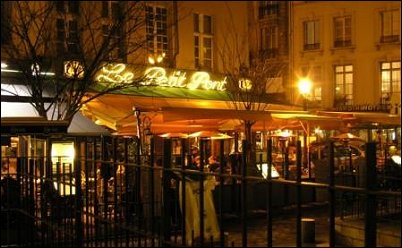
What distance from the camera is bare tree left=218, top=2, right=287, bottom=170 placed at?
24427mm

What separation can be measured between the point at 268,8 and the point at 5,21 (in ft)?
91.4

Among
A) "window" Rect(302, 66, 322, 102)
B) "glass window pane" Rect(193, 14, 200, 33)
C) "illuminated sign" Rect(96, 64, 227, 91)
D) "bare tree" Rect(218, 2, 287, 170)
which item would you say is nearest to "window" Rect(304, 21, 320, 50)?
"window" Rect(302, 66, 322, 102)

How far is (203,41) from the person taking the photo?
28.0 metres

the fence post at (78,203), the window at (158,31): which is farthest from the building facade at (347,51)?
the fence post at (78,203)

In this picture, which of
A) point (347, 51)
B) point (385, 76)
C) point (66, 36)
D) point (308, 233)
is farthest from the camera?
point (347, 51)

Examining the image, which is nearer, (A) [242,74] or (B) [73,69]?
(B) [73,69]

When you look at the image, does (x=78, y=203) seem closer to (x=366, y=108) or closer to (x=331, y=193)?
(x=331, y=193)

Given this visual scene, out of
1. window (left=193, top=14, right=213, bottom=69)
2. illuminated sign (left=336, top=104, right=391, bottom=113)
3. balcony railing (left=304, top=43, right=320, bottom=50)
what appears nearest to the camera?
window (left=193, top=14, right=213, bottom=69)

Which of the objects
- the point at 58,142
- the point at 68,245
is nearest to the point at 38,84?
the point at 58,142

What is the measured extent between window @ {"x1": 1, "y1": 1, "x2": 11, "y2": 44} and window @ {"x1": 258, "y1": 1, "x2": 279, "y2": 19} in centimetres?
2695

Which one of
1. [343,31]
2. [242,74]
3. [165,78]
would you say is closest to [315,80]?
[343,31]

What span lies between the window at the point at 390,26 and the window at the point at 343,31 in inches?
81.2

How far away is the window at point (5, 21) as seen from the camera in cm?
1698

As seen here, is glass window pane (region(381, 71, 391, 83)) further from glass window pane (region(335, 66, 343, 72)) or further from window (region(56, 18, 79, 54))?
window (region(56, 18, 79, 54))
